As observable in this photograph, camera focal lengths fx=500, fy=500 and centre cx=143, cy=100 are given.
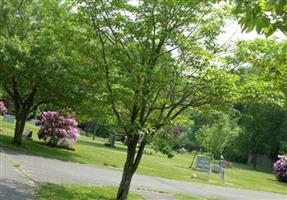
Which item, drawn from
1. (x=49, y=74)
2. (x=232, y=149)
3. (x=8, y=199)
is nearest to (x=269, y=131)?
(x=232, y=149)

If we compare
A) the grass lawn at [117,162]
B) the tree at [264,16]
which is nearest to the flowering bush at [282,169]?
the grass lawn at [117,162]

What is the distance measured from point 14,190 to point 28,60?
11294 mm

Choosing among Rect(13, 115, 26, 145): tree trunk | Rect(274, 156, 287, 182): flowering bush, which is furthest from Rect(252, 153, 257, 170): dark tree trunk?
Rect(13, 115, 26, 145): tree trunk

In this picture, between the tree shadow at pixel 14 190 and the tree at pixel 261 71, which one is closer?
the tree at pixel 261 71

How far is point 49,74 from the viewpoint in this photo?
70.1ft

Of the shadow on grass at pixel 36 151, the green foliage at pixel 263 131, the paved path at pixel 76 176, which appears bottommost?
the paved path at pixel 76 176

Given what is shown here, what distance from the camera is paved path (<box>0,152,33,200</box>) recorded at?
417 inches

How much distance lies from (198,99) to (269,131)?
6221 centimetres

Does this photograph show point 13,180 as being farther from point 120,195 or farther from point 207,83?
point 207,83

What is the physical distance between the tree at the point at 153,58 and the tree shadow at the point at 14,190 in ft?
8.86

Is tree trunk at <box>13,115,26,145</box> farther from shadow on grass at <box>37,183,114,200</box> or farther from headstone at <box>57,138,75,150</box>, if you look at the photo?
shadow on grass at <box>37,183,114,200</box>

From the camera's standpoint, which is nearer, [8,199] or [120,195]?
[8,199]

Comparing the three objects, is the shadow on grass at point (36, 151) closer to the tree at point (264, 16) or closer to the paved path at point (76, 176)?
the paved path at point (76, 176)

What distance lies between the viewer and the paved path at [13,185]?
10.6 m
